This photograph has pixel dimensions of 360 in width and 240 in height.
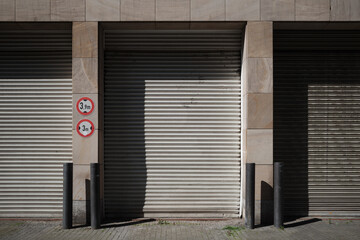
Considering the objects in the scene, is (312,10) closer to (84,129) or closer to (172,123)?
(172,123)

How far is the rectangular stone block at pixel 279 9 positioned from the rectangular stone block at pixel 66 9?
4.07 m

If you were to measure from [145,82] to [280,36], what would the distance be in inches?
138

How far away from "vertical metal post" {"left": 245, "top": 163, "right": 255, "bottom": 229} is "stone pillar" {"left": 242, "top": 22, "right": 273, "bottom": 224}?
408mm

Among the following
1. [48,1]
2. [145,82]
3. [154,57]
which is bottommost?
[145,82]

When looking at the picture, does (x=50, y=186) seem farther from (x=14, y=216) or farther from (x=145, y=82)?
(x=145, y=82)

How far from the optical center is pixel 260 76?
7.04m

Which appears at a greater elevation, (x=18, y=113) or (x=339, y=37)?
(x=339, y=37)

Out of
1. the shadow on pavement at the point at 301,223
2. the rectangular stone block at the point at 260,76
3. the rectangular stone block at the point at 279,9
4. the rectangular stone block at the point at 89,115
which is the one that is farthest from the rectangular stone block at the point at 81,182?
the rectangular stone block at the point at 279,9

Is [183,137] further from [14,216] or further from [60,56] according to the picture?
[14,216]

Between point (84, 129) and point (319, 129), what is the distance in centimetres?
553

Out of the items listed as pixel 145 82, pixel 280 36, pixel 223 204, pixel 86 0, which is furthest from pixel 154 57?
pixel 223 204

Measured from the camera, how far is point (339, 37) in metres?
7.75

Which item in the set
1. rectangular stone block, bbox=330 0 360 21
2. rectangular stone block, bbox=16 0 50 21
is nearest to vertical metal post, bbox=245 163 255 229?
rectangular stone block, bbox=330 0 360 21

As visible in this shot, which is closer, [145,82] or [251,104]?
[251,104]
